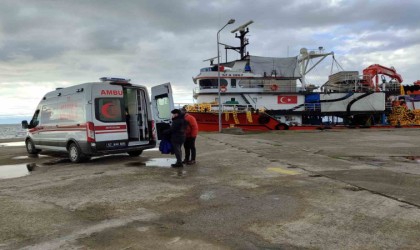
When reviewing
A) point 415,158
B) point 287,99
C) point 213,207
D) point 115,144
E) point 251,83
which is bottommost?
point 415,158

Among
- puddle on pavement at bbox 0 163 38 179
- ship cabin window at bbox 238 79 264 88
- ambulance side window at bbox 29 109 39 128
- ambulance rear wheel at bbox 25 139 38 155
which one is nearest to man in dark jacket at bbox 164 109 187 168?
puddle on pavement at bbox 0 163 38 179

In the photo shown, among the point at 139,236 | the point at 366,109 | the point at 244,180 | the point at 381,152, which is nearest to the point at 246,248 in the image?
the point at 139,236

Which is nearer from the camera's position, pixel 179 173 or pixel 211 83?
pixel 179 173

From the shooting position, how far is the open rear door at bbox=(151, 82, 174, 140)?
35.8ft

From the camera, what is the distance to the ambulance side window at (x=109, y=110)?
32.1ft

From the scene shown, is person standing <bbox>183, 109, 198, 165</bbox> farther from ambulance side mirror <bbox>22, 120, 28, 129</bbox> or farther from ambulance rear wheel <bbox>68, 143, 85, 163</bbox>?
ambulance side mirror <bbox>22, 120, 28, 129</bbox>

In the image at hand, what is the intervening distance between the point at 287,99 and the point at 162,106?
1904 cm

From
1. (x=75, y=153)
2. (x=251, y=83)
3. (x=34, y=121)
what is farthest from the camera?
(x=251, y=83)

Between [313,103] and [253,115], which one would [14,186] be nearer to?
[253,115]

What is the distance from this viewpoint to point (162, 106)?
37.0ft

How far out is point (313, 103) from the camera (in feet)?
95.3

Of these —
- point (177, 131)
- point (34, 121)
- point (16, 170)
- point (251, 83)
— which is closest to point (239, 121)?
point (251, 83)

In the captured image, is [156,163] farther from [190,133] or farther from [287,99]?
[287,99]

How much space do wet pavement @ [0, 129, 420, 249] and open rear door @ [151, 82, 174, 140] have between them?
209 centimetres
